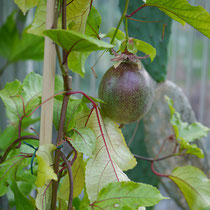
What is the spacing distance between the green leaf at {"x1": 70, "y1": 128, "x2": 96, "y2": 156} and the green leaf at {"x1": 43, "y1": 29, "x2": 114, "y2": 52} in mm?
114

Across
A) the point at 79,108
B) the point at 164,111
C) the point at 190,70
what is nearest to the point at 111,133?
the point at 79,108

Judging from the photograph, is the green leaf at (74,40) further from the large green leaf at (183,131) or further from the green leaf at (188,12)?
the large green leaf at (183,131)

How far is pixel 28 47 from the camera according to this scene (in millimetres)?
1062

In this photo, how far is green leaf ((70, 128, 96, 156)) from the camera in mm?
399

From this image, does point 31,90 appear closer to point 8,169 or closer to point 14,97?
point 14,97

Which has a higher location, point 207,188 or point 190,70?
point 190,70

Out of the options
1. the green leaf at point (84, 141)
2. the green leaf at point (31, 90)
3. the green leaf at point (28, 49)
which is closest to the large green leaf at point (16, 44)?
the green leaf at point (28, 49)

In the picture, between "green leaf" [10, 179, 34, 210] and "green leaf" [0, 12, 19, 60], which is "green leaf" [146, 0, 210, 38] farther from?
"green leaf" [0, 12, 19, 60]

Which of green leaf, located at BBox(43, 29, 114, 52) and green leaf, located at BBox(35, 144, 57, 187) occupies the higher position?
Result: green leaf, located at BBox(43, 29, 114, 52)

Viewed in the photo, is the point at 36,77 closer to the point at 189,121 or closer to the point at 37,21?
the point at 37,21

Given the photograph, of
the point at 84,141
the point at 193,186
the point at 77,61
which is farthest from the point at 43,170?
the point at 193,186

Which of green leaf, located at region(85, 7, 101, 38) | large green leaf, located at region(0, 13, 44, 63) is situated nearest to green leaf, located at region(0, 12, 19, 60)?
large green leaf, located at region(0, 13, 44, 63)

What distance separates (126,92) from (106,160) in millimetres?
98

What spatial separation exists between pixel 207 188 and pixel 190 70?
131 centimetres
